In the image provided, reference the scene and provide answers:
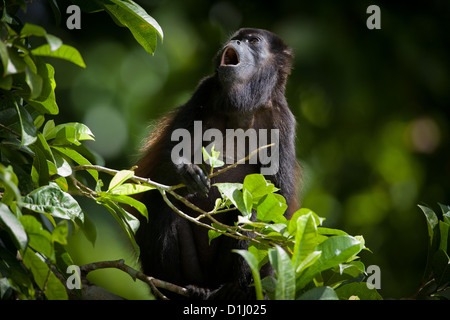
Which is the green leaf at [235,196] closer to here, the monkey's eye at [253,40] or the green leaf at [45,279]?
the green leaf at [45,279]

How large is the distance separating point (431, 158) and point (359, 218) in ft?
3.38

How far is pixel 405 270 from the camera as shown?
618cm

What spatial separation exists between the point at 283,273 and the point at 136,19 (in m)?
1.30

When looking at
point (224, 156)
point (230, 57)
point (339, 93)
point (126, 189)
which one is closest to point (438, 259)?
point (126, 189)

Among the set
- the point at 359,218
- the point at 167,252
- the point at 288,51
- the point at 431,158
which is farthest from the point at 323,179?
the point at 167,252

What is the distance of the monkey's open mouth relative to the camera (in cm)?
414

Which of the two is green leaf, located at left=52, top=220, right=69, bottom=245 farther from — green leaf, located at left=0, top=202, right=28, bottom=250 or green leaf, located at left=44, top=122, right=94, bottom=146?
green leaf, located at left=44, top=122, right=94, bottom=146

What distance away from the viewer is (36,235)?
196cm

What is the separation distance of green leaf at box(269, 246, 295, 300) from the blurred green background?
3392mm

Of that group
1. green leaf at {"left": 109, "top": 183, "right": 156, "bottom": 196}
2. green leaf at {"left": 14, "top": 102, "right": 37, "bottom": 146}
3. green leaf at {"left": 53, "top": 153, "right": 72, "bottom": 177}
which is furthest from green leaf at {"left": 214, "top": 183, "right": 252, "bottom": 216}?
green leaf at {"left": 14, "top": 102, "right": 37, "bottom": 146}

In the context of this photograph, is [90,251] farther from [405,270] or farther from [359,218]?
[405,270]

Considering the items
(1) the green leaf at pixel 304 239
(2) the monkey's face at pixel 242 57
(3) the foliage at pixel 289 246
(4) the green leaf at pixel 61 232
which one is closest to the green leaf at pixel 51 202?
(4) the green leaf at pixel 61 232

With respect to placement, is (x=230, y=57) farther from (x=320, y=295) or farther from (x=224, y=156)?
(x=320, y=295)
